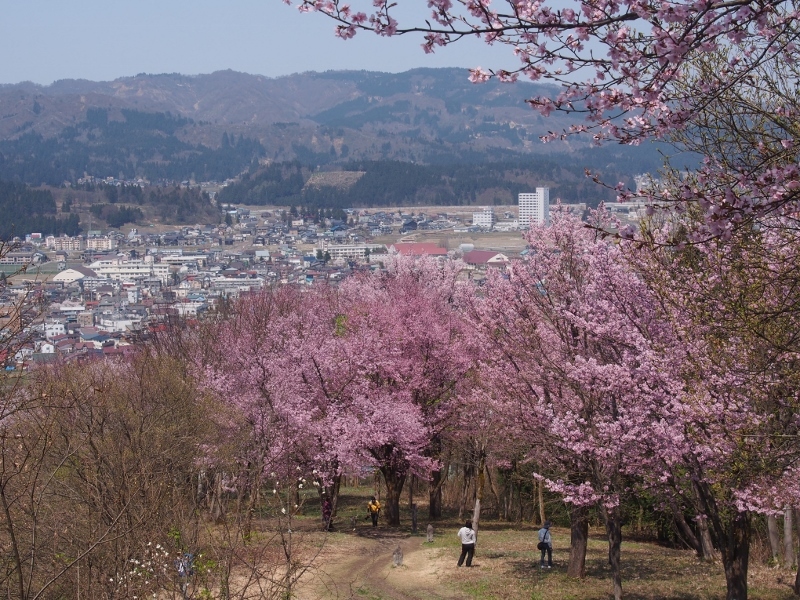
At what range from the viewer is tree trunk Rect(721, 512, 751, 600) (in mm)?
11234

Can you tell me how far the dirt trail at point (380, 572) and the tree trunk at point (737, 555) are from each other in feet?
13.7

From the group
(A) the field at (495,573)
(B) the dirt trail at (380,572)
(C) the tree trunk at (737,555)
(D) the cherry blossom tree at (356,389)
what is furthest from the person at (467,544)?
(C) the tree trunk at (737,555)

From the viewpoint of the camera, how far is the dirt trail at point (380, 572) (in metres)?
14.1

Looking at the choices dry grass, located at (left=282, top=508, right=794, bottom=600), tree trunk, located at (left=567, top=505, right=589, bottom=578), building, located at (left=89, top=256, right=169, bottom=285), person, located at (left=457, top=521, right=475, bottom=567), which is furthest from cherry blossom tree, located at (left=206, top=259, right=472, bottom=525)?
building, located at (left=89, top=256, right=169, bottom=285)

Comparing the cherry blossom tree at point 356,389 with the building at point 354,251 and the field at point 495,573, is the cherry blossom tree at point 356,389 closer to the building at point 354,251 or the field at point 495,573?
the field at point 495,573

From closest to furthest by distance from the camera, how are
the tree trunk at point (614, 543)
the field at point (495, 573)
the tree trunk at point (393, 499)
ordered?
the tree trunk at point (614, 543), the field at point (495, 573), the tree trunk at point (393, 499)

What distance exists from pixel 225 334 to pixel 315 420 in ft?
22.8

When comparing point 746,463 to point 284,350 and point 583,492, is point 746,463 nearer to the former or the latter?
point 583,492

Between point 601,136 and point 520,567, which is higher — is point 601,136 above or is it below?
above

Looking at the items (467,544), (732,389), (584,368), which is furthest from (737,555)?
(467,544)

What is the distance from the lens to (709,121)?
906 cm

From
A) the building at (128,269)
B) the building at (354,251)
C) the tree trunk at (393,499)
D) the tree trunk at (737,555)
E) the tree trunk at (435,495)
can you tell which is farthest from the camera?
the building at (354,251)

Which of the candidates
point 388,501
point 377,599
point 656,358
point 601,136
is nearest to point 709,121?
point 656,358

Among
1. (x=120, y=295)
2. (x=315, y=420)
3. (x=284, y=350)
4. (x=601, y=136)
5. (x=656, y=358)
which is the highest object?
(x=601, y=136)
